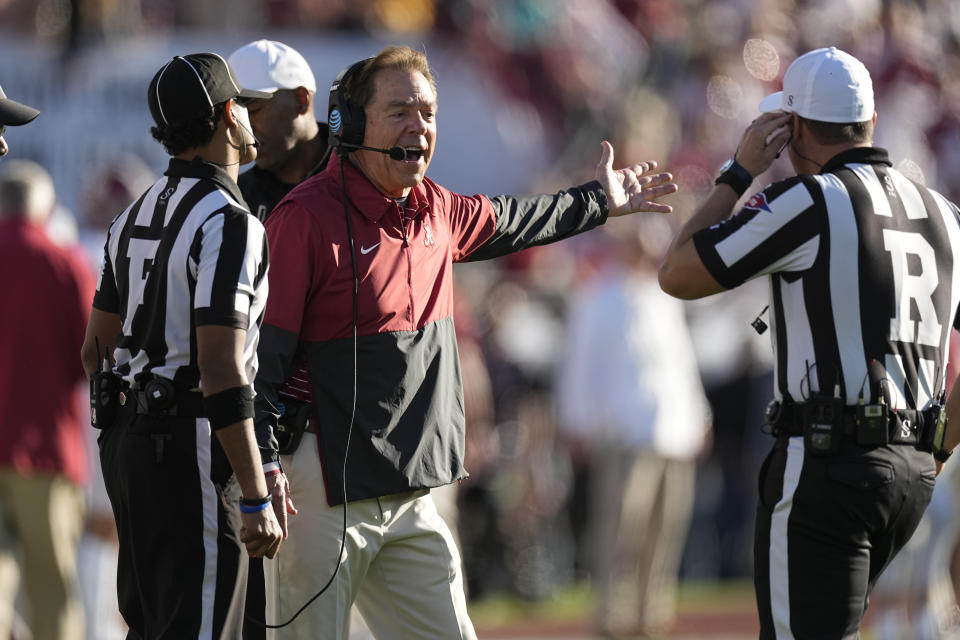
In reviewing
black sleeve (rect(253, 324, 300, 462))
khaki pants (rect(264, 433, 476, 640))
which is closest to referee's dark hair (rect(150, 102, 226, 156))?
black sleeve (rect(253, 324, 300, 462))

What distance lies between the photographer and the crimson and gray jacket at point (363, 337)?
4.02 metres

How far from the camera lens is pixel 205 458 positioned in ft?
12.8

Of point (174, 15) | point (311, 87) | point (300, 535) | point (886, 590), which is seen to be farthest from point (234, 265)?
point (174, 15)

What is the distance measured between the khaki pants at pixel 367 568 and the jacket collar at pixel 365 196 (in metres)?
0.68

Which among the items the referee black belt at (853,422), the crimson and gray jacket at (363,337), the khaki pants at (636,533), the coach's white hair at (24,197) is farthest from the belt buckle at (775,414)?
the khaki pants at (636,533)

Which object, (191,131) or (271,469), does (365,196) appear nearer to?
(191,131)

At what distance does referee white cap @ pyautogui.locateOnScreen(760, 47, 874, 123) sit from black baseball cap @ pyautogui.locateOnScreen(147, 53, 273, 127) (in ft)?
5.63

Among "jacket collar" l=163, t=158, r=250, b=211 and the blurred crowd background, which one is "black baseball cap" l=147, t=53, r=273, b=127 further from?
the blurred crowd background

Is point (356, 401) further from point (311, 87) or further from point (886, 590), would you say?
point (886, 590)

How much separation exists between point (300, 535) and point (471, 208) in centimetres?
118

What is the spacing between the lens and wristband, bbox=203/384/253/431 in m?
3.69

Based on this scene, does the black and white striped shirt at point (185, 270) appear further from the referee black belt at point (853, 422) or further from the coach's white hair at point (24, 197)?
the coach's white hair at point (24, 197)

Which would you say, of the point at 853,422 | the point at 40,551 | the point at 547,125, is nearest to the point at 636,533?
the point at 40,551

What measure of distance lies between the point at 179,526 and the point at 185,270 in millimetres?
692
